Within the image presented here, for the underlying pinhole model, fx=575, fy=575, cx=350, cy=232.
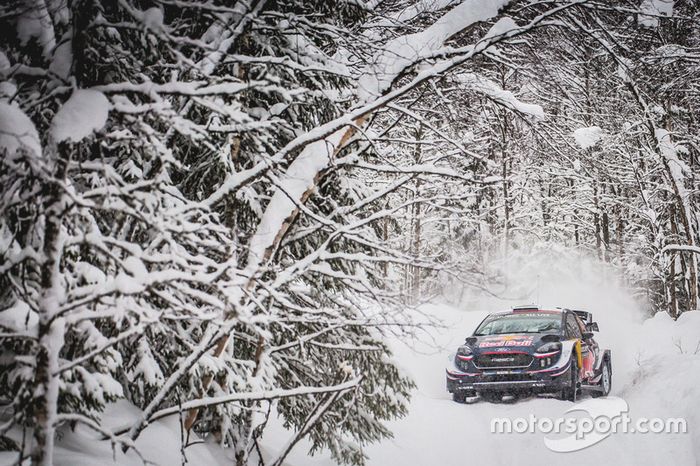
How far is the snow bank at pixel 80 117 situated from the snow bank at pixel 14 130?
0.11 meters

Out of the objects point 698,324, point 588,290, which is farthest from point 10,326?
point 588,290

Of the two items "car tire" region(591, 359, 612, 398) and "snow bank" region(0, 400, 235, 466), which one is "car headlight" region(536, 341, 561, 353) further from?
"snow bank" region(0, 400, 235, 466)

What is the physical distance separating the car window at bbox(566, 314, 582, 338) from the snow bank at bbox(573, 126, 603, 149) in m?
5.78

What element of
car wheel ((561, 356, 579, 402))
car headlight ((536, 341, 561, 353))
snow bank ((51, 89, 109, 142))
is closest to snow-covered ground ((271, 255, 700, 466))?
car wheel ((561, 356, 579, 402))

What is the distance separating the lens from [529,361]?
31.7 feet

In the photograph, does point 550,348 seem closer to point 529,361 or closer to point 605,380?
point 529,361

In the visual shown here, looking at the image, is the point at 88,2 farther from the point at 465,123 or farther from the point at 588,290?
the point at 588,290

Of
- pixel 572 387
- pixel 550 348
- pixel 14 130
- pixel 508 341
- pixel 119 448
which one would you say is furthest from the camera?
pixel 508 341

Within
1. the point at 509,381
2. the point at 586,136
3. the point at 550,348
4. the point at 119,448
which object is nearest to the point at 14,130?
the point at 119,448

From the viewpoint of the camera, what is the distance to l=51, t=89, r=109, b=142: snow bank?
7.75 ft

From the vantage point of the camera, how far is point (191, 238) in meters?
2.60

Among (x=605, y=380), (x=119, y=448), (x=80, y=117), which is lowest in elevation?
(x=119, y=448)

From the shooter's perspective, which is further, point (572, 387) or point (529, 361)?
point (529, 361)

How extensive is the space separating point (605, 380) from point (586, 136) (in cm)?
740
